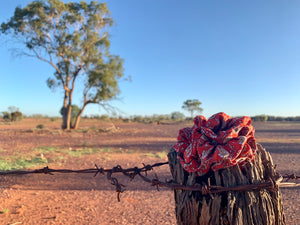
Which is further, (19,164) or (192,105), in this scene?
(192,105)

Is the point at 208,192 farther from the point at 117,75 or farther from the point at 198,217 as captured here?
the point at 117,75

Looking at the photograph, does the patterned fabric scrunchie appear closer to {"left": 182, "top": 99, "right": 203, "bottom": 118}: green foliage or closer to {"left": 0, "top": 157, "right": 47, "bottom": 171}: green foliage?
{"left": 0, "top": 157, "right": 47, "bottom": 171}: green foliage

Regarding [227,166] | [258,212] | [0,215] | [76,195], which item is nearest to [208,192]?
[227,166]

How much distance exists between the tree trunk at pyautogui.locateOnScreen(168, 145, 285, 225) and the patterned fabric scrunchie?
80 mm

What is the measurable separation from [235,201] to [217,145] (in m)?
0.37

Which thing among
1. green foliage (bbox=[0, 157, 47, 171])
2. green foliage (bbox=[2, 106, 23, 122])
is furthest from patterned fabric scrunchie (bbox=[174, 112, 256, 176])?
green foliage (bbox=[2, 106, 23, 122])

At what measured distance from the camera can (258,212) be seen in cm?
157

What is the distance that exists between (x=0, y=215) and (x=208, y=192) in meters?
4.21

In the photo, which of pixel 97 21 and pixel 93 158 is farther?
pixel 97 21

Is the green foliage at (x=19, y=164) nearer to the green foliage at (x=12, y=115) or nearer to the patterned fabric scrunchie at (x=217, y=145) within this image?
the patterned fabric scrunchie at (x=217, y=145)

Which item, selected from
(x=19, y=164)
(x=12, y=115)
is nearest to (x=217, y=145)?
(x=19, y=164)

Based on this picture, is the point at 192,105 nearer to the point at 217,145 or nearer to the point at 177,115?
the point at 177,115

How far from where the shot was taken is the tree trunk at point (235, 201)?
5.08 ft

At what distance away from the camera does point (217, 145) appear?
1.58 m
